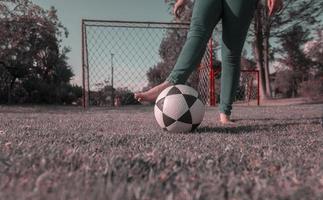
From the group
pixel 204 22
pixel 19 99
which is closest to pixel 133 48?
pixel 204 22

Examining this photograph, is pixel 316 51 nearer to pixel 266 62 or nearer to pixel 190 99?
pixel 266 62

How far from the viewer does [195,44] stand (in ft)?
9.30

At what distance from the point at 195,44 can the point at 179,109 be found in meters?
0.66

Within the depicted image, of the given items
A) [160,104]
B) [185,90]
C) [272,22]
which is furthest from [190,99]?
[272,22]

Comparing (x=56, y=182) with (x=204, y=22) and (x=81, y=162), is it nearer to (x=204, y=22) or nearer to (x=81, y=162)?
(x=81, y=162)

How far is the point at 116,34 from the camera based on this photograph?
28.8ft

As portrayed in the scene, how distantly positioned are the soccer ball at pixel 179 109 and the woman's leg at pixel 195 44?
211mm

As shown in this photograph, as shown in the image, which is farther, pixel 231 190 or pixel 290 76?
pixel 290 76

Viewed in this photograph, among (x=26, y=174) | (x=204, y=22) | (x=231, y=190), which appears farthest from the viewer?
(x=204, y=22)

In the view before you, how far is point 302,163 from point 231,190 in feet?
1.86

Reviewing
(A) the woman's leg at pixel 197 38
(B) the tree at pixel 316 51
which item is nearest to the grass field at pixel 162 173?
(A) the woman's leg at pixel 197 38

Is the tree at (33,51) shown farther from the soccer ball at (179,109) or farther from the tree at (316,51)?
the tree at (316,51)

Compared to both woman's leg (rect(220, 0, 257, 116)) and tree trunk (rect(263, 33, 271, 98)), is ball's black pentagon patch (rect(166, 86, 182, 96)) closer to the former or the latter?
woman's leg (rect(220, 0, 257, 116))

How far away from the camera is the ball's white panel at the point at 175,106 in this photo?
2.44 meters
